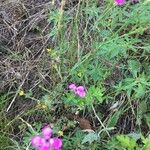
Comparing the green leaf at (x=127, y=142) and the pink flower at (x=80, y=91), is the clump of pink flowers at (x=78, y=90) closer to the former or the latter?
the pink flower at (x=80, y=91)

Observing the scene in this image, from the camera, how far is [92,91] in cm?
188

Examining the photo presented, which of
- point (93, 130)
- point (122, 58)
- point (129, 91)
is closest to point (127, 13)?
point (122, 58)

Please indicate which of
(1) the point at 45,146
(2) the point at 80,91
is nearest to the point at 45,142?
(1) the point at 45,146

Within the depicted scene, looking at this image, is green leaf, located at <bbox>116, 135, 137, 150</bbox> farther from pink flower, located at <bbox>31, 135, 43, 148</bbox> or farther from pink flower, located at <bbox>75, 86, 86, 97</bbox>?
pink flower, located at <bbox>31, 135, 43, 148</bbox>

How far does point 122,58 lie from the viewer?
2045 millimetres

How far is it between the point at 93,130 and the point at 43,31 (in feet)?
2.16

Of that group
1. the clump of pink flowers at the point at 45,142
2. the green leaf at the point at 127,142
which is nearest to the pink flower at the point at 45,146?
the clump of pink flowers at the point at 45,142

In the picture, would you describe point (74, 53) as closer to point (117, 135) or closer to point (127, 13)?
point (127, 13)

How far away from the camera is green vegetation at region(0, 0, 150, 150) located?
1.86 meters

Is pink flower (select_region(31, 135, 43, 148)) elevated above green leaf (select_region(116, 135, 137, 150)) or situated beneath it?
elevated above

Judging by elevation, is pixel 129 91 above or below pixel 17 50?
below

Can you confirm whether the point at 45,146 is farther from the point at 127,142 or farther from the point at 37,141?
the point at 127,142

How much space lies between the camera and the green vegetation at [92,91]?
6.10 feet

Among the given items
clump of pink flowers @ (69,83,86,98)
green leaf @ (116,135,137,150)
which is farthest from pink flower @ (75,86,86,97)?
green leaf @ (116,135,137,150)
